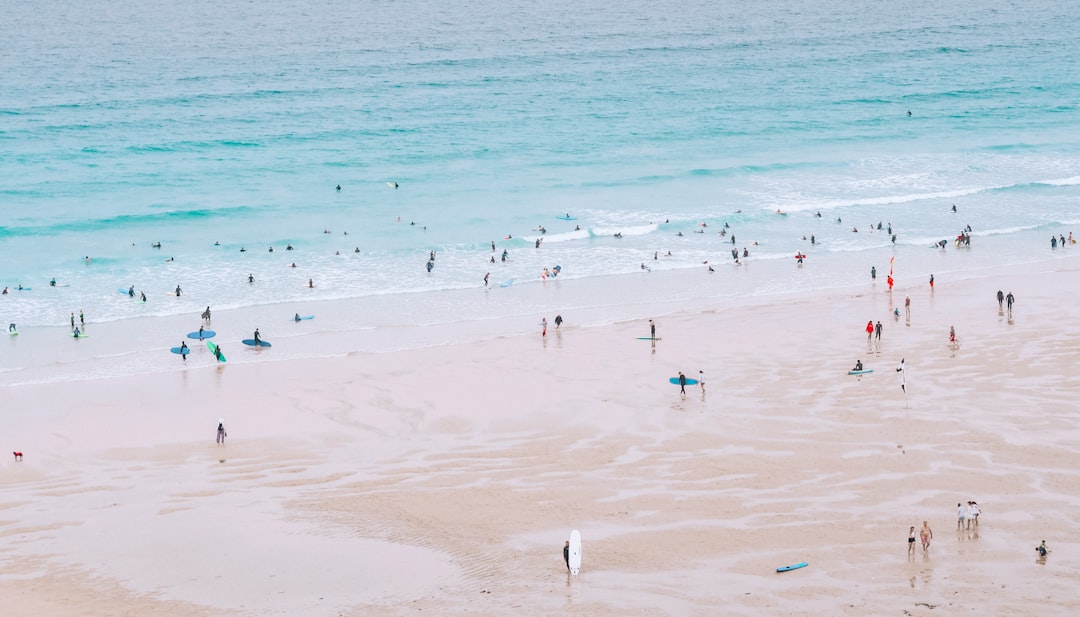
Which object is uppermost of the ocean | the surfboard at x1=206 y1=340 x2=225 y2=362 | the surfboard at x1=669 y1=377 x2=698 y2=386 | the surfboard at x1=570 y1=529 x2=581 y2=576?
the ocean

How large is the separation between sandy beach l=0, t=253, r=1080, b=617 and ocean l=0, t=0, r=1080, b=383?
6291 millimetres

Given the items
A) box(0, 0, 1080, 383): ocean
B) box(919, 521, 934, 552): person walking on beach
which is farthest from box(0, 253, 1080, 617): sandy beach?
box(0, 0, 1080, 383): ocean

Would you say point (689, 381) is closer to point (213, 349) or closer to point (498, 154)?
point (213, 349)

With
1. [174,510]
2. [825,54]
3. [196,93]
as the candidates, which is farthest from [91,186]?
[825,54]

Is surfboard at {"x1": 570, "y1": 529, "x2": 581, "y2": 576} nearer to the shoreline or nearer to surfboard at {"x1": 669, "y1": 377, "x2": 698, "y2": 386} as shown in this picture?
surfboard at {"x1": 669, "y1": 377, "x2": 698, "y2": 386}

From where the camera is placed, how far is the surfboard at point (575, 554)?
20.6 metres

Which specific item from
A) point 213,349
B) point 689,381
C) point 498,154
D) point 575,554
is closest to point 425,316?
point 213,349

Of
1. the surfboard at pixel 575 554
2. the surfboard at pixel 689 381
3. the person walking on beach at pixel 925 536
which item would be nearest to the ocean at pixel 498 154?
the surfboard at pixel 689 381

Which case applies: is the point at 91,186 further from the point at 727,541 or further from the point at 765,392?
the point at 727,541

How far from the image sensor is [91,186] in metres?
62.2

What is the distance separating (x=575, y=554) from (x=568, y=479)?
466 centimetres

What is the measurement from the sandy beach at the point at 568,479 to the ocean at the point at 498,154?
6291mm

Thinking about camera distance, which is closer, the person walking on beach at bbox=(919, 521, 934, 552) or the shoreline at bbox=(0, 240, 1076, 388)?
the person walking on beach at bbox=(919, 521, 934, 552)

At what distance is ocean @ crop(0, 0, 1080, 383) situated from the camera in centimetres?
4703
